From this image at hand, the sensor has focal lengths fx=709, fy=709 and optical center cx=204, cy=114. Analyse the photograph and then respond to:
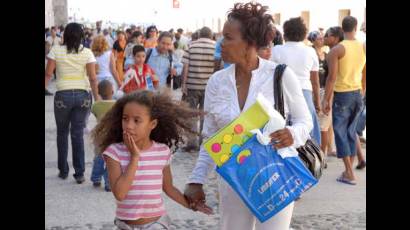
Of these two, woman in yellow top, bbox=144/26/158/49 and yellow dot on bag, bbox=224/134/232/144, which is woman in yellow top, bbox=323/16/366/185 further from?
woman in yellow top, bbox=144/26/158/49

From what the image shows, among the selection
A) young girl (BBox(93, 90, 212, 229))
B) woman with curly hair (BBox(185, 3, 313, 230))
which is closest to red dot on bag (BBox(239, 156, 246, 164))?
woman with curly hair (BBox(185, 3, 313, 230))

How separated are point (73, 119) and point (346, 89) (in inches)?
124

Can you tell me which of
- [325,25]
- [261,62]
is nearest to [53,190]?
[261,62]

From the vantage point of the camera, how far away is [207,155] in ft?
12.4


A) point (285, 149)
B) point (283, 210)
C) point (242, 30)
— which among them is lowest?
point (283, 210)

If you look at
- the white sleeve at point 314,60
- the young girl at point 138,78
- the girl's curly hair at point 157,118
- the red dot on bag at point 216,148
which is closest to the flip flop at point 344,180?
the white sleeve at point 314,60

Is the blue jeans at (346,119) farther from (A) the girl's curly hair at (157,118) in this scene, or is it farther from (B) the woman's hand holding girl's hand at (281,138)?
(B) the woman's hand holding girl's hand at (281,138)

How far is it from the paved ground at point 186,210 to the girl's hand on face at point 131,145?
260 centimetres

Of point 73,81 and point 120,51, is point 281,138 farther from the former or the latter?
point 120,51

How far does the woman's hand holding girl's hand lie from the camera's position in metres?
3.40

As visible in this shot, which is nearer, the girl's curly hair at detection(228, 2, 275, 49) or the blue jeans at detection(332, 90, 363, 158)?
the girl's curly hair at detection(228, 2, 275, 49)
